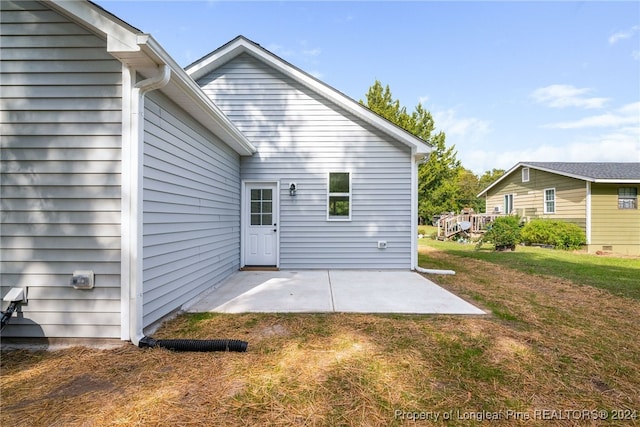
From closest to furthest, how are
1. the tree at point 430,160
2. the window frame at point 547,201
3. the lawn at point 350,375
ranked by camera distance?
the lawn at point 350,375 < the window frame at point 547,201 < the tree at point 430,160

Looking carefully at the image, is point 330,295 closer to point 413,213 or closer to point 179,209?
point 179,209

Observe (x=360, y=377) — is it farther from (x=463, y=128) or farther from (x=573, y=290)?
(x=463, y=128)

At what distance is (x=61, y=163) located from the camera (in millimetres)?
2602

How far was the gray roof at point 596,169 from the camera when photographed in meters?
10.4

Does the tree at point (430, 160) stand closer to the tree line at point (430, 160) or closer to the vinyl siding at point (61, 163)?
the tree line at point (430, 160)

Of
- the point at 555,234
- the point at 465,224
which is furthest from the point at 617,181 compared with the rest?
the point at 465,224

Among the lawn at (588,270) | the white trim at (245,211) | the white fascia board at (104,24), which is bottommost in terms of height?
the lawn at (588,270)

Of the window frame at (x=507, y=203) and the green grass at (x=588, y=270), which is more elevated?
the window frame at (x=507, y=203)

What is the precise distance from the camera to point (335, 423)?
161cm

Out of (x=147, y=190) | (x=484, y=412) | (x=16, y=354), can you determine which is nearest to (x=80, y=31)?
(x=147, y=190)

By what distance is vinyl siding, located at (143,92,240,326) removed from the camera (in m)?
2.89

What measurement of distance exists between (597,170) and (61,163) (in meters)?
17.3

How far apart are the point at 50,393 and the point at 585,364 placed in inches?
168

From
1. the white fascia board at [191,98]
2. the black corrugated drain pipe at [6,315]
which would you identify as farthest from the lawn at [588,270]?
the black corrugated drain pipe at [6,315]
